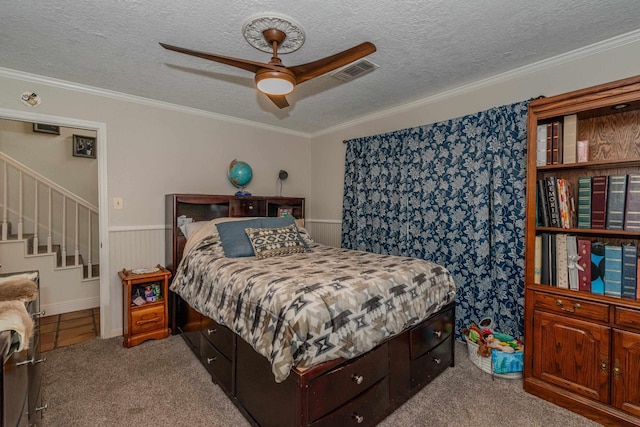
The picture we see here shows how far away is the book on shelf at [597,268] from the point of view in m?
1.84

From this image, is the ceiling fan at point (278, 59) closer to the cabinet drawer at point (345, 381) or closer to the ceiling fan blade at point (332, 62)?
the ceiling fan blade at point (332, 62)

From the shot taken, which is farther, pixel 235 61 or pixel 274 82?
pixel 274 82

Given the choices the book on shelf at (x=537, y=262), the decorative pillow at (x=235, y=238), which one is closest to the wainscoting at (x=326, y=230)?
the decorative pillow at (x=235, y=238)

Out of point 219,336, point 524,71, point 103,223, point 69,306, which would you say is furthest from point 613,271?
point 69,306

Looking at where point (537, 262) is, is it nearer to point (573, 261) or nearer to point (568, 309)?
point (573, 261)

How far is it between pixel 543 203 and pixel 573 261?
0.42 m

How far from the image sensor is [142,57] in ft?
7.41

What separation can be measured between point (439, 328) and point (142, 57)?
120 inches

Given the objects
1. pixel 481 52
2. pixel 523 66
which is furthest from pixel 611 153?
pixel 481 52

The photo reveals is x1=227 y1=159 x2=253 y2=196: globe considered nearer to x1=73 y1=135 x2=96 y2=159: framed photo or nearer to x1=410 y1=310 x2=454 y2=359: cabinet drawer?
x1=73 y1=135 x2=96 y2=159: framed photo

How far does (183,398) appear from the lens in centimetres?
201

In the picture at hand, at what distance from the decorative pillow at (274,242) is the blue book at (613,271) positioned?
2168 millimetres

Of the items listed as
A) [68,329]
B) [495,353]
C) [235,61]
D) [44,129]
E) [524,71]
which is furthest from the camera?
[44,129]

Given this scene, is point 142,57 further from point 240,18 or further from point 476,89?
point 476,89
